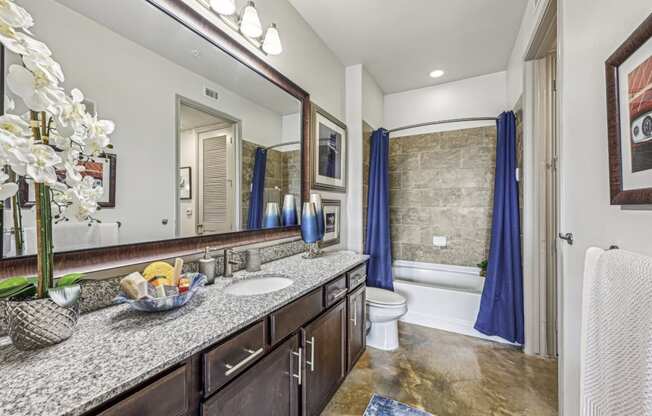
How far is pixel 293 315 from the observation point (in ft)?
3.63

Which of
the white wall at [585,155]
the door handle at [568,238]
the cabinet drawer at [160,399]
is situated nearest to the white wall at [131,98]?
the cabinet drawer at [160,399]

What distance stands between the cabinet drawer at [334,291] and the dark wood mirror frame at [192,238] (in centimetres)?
52

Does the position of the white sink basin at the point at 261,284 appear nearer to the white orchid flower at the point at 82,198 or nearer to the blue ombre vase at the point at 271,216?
the blue ombre vase at the point at 271,216

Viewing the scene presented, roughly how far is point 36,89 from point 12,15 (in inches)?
5.4

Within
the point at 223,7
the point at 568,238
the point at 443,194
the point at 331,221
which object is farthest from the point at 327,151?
the point at 568,238

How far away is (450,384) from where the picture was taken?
171cm

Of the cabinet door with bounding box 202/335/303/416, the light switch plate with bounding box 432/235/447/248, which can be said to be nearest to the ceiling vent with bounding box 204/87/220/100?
the cabinet door with bounding box 202/335/303/416

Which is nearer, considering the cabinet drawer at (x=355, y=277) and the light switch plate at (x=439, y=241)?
the cabinet drawer at (x=355, y=277)


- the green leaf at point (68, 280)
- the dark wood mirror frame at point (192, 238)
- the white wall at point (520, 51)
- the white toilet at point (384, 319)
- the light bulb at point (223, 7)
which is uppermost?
the white wall at point (520, 51)

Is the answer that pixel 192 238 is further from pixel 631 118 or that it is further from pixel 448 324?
pixel 448 324

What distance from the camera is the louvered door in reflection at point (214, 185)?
1247 millimetres

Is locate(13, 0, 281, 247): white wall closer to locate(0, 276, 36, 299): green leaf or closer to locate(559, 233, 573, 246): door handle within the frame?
locate(0, 276, 36, 299): green leaf

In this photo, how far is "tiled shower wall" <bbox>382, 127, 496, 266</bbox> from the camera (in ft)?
9.17

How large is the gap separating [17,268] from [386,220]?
2543mm
